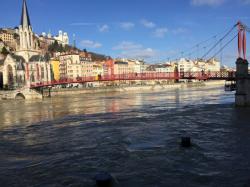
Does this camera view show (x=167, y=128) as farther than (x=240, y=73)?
No

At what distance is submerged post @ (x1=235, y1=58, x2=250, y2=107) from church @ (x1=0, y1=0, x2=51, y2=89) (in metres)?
83.4

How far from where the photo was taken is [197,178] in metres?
12.1

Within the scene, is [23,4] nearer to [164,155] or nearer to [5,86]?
[5,86]

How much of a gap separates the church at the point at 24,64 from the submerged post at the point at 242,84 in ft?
274

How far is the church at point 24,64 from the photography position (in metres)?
Result: 116

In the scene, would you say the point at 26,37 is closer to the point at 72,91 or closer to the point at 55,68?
the point at 55,68

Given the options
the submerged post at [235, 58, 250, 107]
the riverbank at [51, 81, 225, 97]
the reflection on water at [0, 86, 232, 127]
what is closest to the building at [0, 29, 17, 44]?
the riverbank at [51, 81, 225, 97]

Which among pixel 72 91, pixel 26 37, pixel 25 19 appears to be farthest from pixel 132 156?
pixel 26 37

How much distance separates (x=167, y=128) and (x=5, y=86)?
97.3m

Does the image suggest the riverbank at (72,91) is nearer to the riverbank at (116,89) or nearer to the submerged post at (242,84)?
the riverbank at (116,89)

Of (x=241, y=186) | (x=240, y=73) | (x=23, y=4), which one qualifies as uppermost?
(x=23, y=4)

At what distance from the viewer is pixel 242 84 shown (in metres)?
35.1

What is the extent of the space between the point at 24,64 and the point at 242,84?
10074 cm

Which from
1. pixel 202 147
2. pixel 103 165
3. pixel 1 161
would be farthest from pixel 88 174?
pixel 202 147
